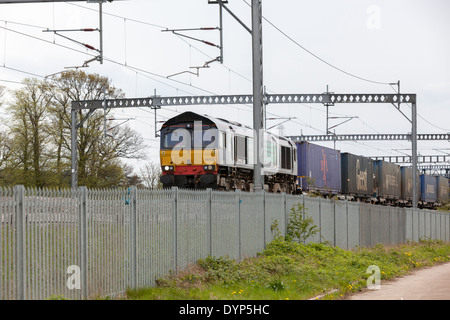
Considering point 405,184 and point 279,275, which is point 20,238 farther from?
point 405,184

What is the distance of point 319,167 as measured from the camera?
46156mm

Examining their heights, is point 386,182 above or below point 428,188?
above

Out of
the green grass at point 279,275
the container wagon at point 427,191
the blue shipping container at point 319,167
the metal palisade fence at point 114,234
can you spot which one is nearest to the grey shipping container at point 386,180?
the container wagon at point 427,191

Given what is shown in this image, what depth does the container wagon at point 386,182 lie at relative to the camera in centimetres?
5775

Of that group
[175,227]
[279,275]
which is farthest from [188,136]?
[175,227]

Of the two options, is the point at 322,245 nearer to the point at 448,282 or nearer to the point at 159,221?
the point at 448,282

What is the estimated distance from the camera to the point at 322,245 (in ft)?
78.4

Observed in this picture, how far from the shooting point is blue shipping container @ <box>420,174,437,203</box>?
69.8 metres

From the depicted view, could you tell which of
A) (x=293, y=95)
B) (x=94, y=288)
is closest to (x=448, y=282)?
(x=94, y=288)

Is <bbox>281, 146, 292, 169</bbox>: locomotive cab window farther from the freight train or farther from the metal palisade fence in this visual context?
the metal palisade fence

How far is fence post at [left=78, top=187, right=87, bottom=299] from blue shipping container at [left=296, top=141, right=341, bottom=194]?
101 feet

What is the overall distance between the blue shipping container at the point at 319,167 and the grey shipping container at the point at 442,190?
29072 millimetres

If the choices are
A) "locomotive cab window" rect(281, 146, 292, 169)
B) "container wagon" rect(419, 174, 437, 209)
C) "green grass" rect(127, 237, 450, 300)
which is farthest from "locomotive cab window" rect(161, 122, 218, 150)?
"container wagon" rect(419, 174, 437, 209)

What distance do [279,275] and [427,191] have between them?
5630cm
